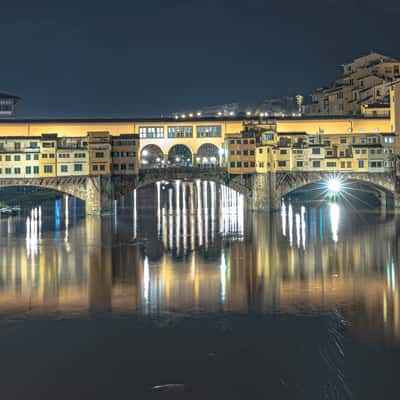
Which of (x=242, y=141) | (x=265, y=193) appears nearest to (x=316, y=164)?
(x=265, y=193)

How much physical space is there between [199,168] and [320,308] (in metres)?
30.1

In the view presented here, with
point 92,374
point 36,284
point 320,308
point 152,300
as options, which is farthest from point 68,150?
point 92,374

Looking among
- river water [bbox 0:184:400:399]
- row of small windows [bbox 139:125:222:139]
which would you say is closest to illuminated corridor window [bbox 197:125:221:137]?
row of small windows [bbox 139:125:222:139]

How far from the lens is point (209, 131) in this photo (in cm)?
4928

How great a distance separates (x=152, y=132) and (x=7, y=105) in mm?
16039

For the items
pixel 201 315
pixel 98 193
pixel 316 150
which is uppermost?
pixel 316 150

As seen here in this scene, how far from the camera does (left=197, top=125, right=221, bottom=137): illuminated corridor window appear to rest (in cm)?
4916

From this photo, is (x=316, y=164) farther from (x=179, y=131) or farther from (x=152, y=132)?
(x=152, y=132)

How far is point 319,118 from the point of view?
50.0m

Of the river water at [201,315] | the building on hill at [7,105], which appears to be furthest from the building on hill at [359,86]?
the building on hill at [7,105]

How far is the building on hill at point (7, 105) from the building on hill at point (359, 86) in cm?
3131

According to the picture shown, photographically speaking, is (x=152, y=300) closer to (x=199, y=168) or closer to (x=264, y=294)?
(x=264, y=294)

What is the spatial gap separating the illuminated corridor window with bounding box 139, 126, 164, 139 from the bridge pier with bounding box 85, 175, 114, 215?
17.2 feet

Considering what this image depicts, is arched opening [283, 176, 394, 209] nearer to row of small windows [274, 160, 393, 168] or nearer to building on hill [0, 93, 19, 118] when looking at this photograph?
row of small windows [274, 160, 393, 168]
